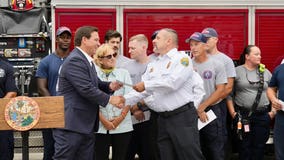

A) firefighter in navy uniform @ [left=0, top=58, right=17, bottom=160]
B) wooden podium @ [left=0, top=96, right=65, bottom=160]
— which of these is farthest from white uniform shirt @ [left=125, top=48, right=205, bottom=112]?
firefighter in navy uniform @ [left=0, top=58, right=17, bottom=160]

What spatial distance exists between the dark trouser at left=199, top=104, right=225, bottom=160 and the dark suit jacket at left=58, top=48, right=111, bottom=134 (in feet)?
5.95

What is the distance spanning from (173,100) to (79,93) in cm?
104

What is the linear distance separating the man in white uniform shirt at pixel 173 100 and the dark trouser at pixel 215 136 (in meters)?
0.89

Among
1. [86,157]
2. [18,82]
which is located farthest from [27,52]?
[86,157]

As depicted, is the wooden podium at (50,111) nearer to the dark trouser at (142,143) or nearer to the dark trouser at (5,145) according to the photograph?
the dark trouser at (5,145)

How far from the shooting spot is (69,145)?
14.3 feet

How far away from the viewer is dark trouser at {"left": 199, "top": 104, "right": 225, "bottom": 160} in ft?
19.2

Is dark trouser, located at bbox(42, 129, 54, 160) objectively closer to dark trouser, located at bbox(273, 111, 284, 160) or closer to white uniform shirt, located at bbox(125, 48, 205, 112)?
white uniform shirt, located at bbox(125, 48, 205, 112)

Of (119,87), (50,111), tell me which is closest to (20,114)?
(50,111)

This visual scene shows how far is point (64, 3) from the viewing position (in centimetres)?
635

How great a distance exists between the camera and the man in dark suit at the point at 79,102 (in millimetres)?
4375

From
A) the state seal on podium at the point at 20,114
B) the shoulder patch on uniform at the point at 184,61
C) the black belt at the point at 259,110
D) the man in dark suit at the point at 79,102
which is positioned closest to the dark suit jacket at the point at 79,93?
the man in dark suit at the point at 79,102

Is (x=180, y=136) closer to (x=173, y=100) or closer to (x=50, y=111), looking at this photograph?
(x=173, y=100)

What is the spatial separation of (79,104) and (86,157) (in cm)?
50
